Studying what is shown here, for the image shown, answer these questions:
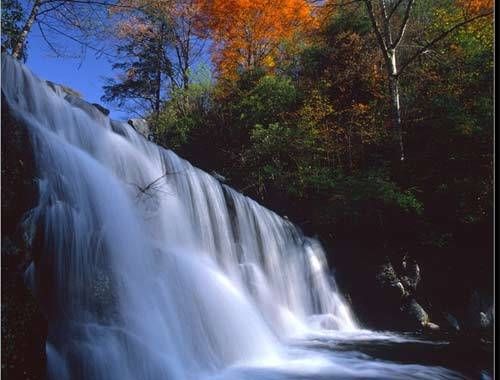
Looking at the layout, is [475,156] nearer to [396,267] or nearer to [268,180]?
[396,267]

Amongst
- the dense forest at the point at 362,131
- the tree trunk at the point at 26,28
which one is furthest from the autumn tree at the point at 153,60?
the tree trunk at the point at 26,28

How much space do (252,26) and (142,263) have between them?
15328 mm

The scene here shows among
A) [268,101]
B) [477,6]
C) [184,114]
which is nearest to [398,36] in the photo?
[268,101]

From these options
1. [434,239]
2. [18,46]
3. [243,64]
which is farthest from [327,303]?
[243,64]

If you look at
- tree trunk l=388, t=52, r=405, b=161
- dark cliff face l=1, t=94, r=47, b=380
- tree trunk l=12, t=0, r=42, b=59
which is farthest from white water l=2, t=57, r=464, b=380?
tree trunk l=388, t=52, r=405, b=161

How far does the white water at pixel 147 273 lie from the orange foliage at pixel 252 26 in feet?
36.8

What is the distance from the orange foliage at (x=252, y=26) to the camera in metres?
17.9

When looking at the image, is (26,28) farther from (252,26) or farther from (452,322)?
(252,26)

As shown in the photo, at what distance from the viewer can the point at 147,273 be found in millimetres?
4762

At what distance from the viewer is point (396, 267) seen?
902 centimetres

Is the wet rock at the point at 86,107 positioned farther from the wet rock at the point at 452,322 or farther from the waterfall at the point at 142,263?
the wet rock at the point at 452,322

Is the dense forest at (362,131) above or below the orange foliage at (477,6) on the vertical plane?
below

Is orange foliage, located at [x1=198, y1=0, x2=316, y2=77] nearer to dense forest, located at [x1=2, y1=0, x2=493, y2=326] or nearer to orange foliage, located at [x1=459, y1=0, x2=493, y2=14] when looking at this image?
dense forest, located at [x1=2, y1=0, x2=493, y2=326]

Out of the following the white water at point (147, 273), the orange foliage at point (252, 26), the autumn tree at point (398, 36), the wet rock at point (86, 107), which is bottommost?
the white water at point (147, 273)
